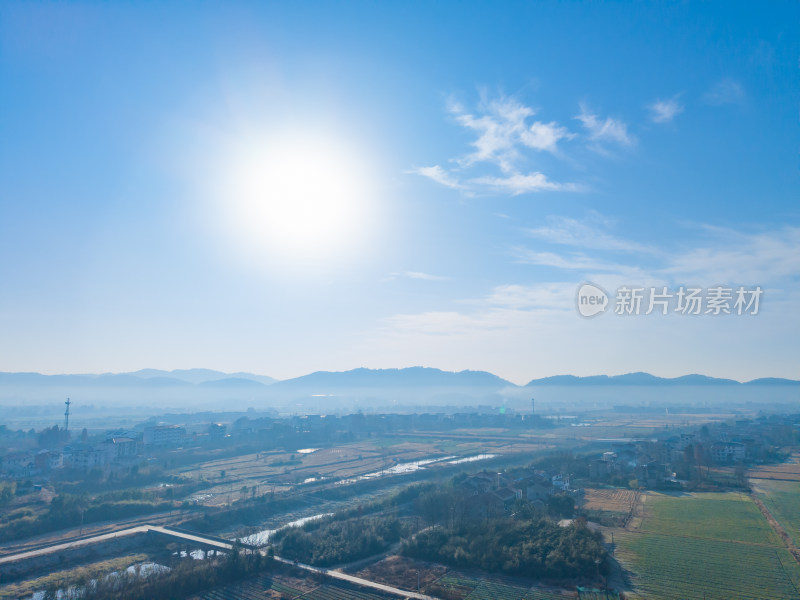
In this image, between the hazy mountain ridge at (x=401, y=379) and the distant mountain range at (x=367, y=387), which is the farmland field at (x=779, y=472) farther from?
the hazy mountain ridge at (x=401, y=379)

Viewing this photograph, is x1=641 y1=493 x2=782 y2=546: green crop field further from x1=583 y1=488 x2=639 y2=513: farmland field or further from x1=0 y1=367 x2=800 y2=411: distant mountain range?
x1=0 y1=367 x2=800 y2=411: distant mountain range

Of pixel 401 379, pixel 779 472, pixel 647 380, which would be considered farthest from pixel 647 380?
pixel 779 472

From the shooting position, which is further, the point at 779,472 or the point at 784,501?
the point at 779,472

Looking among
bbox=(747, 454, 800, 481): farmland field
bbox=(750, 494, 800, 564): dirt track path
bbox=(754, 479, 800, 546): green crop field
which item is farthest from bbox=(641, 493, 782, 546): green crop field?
bbox=(747, 454, 800, 481): farmland field

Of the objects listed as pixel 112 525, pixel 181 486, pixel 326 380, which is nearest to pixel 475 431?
pixel 181 486

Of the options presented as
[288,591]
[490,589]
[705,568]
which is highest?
[705,568]

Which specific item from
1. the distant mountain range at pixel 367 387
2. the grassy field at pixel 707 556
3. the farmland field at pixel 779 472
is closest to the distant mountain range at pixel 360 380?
the distant mountain range at pixel 367 387

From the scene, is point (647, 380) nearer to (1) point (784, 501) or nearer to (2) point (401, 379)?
(2) point (401, 379)

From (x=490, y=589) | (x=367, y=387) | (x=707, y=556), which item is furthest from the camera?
(x=367, y=387)
